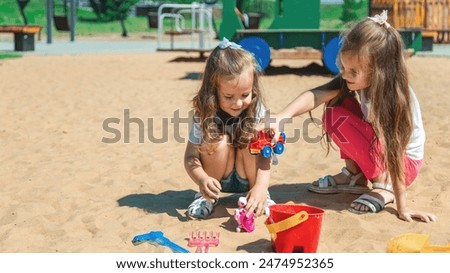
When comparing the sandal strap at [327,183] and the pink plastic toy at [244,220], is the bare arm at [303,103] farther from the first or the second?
the sandal strap at [327,183]

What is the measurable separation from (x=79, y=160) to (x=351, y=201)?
2.16 metres

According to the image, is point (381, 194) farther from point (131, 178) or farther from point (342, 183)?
point (131, 178)

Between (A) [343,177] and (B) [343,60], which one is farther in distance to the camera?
(A) [343,177]

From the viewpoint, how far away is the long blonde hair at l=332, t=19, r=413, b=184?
327 cm

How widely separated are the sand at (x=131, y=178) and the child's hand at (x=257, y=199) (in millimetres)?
89

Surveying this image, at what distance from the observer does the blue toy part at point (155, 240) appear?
294 centimetres

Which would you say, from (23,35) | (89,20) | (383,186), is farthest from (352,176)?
(89,20)

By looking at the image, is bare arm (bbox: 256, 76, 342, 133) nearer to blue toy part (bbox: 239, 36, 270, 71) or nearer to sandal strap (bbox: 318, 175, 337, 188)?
sandal strap (bbox: 318, 175, 337, 188)

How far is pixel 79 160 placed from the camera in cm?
495

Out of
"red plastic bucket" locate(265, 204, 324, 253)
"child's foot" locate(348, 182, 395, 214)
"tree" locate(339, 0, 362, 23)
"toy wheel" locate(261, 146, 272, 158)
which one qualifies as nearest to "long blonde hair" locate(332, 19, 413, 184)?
"child's foot" locate(348, 182, 395, 214)

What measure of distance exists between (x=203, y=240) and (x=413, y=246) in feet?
2.96

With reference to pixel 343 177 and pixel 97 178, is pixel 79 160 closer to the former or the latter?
pixel 97 178

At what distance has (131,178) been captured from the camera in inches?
174
